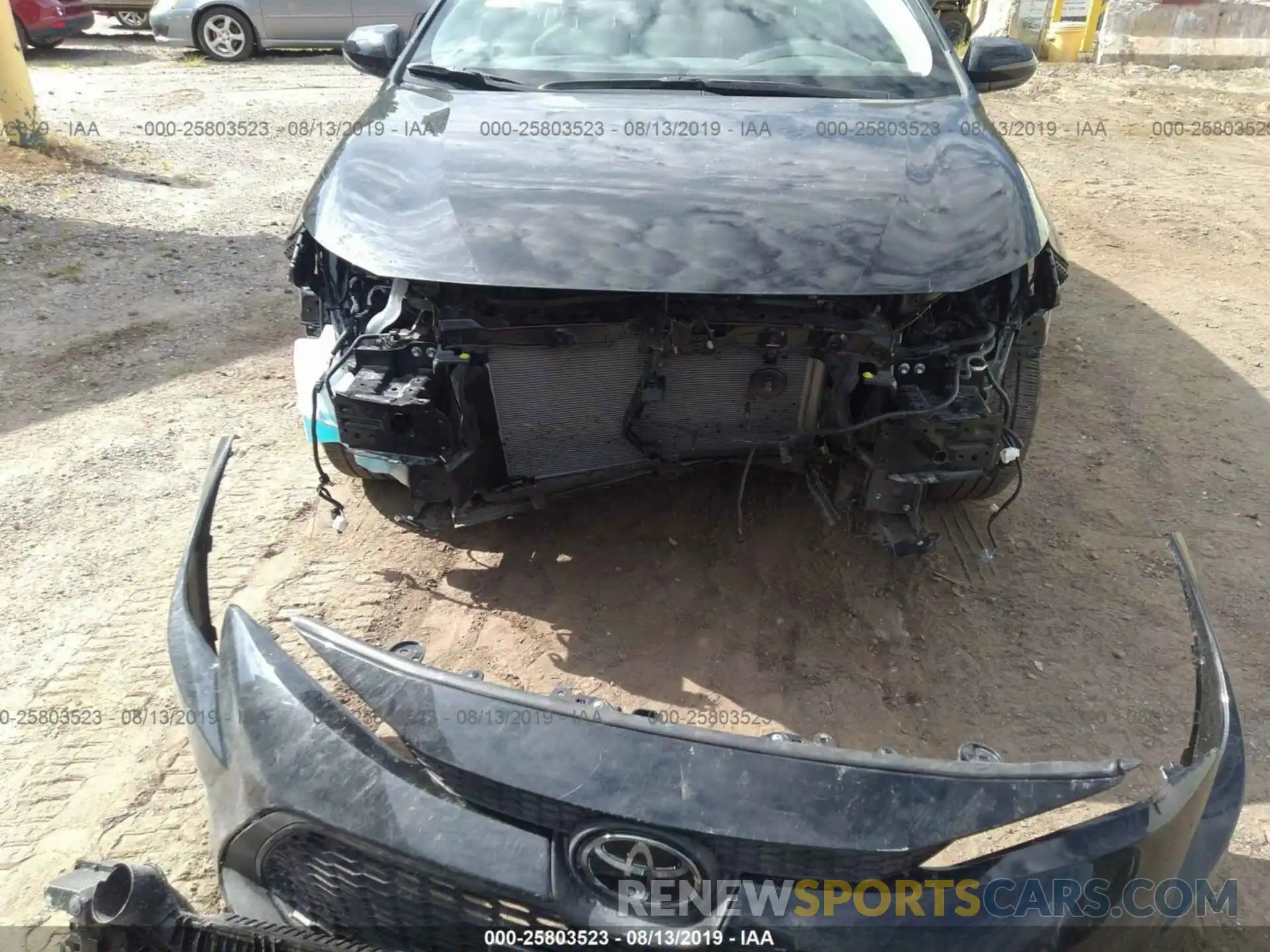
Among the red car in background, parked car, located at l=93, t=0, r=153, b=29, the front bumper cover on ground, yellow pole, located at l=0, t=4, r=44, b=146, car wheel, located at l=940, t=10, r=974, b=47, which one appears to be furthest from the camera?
parked car, located at l=93, t=0, r=153, b=29

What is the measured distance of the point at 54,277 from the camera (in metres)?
5.07

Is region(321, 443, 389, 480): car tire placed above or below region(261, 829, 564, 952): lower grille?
above

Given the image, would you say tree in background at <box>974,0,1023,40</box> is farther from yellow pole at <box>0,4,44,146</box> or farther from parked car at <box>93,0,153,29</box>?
parked car at <box>93,0,153,29</box>

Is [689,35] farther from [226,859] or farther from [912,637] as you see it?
[226,859]

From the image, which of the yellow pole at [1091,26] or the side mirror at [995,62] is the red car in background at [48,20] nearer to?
the side mirror at [995,62]

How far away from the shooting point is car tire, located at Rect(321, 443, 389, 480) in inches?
94.4

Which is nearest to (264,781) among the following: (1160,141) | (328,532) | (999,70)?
(328,532)

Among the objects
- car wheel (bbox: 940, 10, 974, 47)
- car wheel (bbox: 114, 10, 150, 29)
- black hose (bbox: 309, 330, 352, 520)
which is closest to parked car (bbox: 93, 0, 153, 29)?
car wheel (bbox: 114, 10, 150, 29)

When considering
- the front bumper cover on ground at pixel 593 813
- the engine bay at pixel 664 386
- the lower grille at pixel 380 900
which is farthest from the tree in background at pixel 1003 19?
the lower grille at pixel 380 900

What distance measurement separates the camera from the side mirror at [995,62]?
10.9 ft

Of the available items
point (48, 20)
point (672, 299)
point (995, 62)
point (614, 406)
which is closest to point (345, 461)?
point (614, 406)

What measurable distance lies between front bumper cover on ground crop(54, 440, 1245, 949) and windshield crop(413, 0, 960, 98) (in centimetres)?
220

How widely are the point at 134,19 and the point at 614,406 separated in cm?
1465

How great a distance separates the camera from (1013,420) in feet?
8.01
